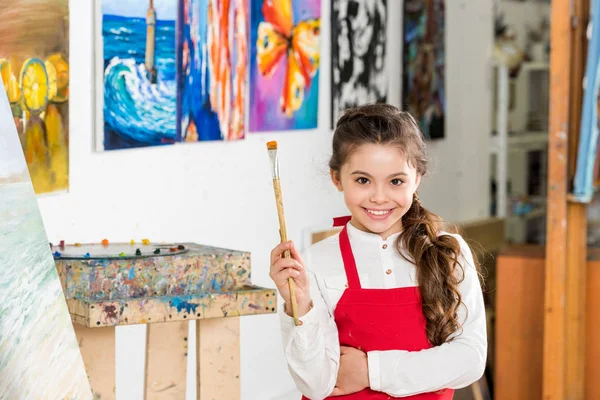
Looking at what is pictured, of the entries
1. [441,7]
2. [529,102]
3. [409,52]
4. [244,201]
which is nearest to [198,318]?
[244,201]

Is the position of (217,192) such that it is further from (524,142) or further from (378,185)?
(524,142)

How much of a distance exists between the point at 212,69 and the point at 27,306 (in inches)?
66.8

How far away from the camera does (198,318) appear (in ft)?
6.70

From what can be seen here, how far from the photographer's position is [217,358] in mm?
2182

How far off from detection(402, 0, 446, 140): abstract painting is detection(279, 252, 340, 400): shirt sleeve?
3.01 m

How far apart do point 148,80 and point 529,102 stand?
3.98 metres

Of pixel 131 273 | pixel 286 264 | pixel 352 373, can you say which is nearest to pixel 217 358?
pixel 131 273

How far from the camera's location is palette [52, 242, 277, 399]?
1.97 m

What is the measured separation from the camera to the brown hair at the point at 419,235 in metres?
1.84

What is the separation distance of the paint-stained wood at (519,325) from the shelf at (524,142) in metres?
1.76

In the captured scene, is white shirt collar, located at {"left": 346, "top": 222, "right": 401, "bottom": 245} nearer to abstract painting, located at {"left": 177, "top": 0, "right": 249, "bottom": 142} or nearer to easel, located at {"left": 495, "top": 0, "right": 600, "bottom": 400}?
abstract painting, located at {"left": 177, "top": 0, "right": 249, "bottom": 142}

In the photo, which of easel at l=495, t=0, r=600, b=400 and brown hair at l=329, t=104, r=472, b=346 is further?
easel at l=495, t=0, r=600, b=400

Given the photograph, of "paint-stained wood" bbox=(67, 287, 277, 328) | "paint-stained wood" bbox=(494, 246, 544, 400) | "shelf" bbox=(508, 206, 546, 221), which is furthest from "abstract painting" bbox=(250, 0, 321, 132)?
"shelf" bbox=(508, 206, 546, 221)

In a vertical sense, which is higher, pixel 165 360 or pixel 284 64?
pixel 284 64
